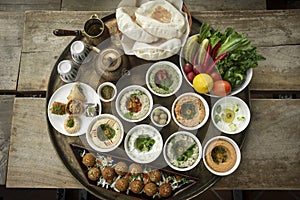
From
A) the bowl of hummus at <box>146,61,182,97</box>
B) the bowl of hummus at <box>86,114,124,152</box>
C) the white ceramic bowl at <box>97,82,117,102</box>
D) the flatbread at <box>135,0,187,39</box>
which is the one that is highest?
the flatbread at <box>135,0,187,39</box>

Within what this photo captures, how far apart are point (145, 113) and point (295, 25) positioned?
4.10 ft

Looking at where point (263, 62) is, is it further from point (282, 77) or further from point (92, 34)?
point (92, 34)

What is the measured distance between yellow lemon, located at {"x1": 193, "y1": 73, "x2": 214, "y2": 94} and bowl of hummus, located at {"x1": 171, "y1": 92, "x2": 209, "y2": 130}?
0.08 meters

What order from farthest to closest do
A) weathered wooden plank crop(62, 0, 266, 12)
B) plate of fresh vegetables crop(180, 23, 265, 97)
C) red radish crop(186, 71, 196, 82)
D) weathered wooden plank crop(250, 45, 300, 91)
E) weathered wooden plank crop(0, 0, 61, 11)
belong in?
weathered wooden plank crop(0, 0, 61, 11) → weathered wooden plank crop(62, 0, 266, 12) → weathered wooden plank crop(250, 45, 300, 91) → red radish crop(186, 71, 196, 82) → plate of fresh vegetables crop(180, 23, 265, 97)

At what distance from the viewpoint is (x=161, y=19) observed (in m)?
1.91

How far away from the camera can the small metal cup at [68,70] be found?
1946 mm

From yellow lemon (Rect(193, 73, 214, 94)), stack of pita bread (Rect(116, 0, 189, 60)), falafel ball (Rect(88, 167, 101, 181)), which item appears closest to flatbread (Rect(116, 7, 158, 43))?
stack of pita bread (Rect(116, 0, 189, 60))

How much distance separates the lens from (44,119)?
2.08 metres

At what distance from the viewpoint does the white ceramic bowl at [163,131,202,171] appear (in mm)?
1851

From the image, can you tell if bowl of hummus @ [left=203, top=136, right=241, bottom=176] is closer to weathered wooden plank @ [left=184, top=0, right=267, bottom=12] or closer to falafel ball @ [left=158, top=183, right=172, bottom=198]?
falafel ball @ [left=158, top=183, right=172, bottom=198]

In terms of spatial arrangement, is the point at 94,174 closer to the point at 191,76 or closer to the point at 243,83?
the point at 191,76

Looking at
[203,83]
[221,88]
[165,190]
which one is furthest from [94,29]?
[165,190]

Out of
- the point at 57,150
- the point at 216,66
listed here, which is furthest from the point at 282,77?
the point at 57,150

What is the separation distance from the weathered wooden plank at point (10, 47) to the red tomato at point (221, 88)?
144 centimetres
